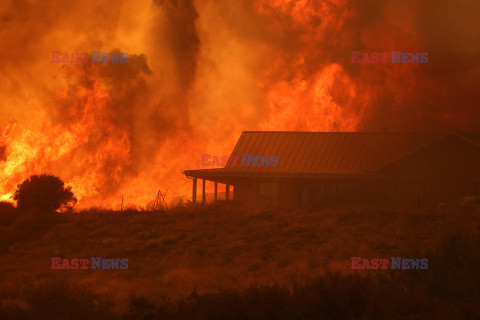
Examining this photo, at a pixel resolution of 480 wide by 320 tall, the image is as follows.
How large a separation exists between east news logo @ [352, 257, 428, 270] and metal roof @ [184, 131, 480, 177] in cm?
1378

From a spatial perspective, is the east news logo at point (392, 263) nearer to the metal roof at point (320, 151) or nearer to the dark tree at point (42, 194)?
the metal roof at point (320, 151)

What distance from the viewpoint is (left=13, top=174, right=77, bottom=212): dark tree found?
3553 centimetres

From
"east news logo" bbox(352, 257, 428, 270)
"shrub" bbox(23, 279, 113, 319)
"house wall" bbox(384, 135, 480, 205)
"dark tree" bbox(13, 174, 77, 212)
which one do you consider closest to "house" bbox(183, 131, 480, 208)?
"house wall" bbox(384, 135, 480, 205)

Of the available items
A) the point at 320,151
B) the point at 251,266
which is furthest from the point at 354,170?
the point at 251,266

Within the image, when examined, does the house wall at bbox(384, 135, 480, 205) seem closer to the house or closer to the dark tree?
the house

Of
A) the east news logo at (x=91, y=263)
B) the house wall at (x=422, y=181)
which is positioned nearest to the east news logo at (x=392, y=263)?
the east news logo at (x=91, y=263)

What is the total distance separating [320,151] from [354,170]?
3541 millimetres

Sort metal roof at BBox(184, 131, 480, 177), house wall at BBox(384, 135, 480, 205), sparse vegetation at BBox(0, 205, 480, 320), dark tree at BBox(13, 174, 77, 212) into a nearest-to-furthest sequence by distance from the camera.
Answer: sparse vegetation at BBox(0, 205, 480, 320), dark tree at BBox(13, 174, 77, 212), house wall at BBox(384, 135, 480, 205), metal roof at BBox(184, 131, 480, 177)

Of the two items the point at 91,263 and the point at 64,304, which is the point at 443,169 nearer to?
the point at 91,263

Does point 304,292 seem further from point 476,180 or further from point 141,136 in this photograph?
point 141,136

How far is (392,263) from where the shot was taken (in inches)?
804

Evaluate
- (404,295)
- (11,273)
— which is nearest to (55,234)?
(11,273)

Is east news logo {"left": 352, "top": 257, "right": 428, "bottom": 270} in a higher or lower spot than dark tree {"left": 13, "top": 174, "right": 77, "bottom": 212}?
lower

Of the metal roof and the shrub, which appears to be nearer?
the shrub
